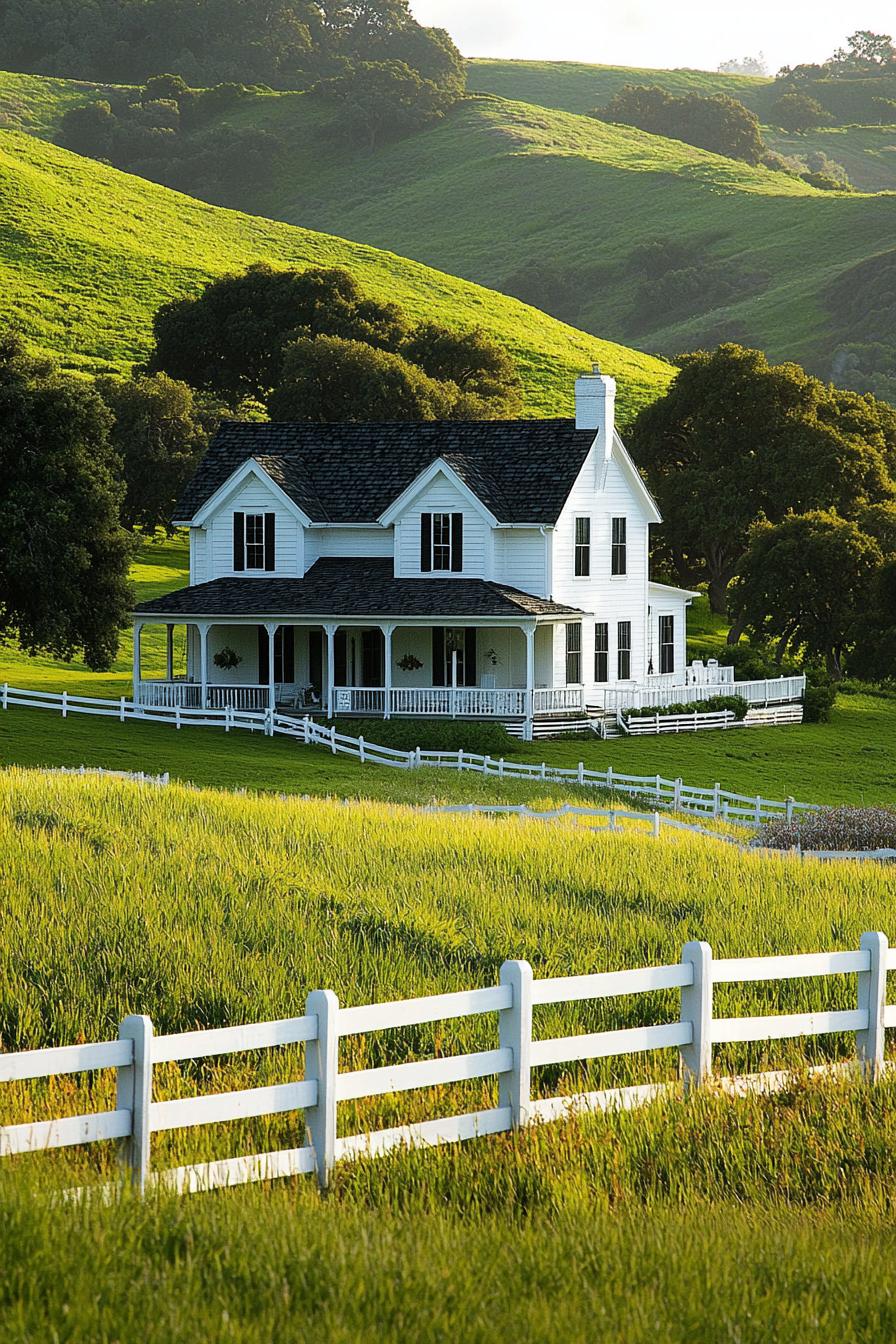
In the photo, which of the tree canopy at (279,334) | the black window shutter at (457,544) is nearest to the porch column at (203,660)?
the black window shutter at (457,544)

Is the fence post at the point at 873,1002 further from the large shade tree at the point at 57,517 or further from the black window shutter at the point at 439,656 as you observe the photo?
the black window shutter at the point at 439,656

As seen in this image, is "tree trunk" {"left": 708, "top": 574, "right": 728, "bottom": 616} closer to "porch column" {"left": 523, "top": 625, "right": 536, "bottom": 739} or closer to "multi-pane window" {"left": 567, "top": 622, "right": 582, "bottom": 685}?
"multi-pane window" {"left": 567, "top": 622, "right": 582, "bottom": 685}

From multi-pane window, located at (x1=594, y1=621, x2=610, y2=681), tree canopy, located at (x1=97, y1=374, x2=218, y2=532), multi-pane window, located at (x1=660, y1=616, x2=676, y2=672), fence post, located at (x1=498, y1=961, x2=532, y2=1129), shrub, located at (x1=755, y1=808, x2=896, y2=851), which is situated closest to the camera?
fence post, located at (x1=498, y1=961, x2=532, y2=1129)

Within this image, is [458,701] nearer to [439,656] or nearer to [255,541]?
[439,656]

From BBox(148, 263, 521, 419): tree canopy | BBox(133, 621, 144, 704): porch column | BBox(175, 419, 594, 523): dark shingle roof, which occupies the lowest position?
BBox(133, 621, 144, 704): porch column

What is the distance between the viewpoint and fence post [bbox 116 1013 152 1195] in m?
8.48

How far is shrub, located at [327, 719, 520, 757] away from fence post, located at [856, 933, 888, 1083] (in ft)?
112

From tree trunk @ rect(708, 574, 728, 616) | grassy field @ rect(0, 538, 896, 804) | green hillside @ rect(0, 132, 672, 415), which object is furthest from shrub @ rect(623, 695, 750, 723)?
green hillside @ rect(0, 132, 672, 415)

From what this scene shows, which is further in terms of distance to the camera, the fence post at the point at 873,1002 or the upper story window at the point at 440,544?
the upper story window at the point at 440,544

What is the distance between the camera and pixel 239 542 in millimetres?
55562

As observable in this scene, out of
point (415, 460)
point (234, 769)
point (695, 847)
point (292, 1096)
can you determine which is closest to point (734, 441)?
point (415, 460)

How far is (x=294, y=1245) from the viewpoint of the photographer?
7652 mm

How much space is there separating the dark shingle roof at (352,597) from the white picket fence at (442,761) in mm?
3909

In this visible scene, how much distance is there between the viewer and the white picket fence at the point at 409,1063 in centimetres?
852
